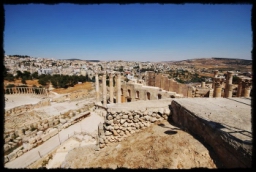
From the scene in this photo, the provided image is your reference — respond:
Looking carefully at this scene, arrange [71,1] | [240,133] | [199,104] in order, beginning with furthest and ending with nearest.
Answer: [199,104]
[240,133]
[71,1]

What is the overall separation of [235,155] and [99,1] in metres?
4.45

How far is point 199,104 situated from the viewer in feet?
22.7

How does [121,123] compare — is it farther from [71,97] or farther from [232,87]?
[71,97]

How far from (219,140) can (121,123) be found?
13.0 ft

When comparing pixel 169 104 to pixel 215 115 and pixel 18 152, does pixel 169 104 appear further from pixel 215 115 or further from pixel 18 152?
pixel 18 152

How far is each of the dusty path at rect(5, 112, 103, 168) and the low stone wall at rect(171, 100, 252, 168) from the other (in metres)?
12.5

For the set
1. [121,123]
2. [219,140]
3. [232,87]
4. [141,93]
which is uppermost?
[232,87]

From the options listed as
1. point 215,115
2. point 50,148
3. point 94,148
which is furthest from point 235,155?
point 50,148

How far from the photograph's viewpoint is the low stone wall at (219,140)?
3.45 m

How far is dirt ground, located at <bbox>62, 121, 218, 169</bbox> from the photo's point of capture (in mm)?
4328

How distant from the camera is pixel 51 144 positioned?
14734 millimetres

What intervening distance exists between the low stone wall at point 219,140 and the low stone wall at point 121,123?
1.69m

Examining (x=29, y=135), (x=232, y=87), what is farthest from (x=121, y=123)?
(x=29, y=135)

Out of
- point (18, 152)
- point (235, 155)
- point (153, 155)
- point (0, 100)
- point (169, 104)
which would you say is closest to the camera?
point (0, 100)
